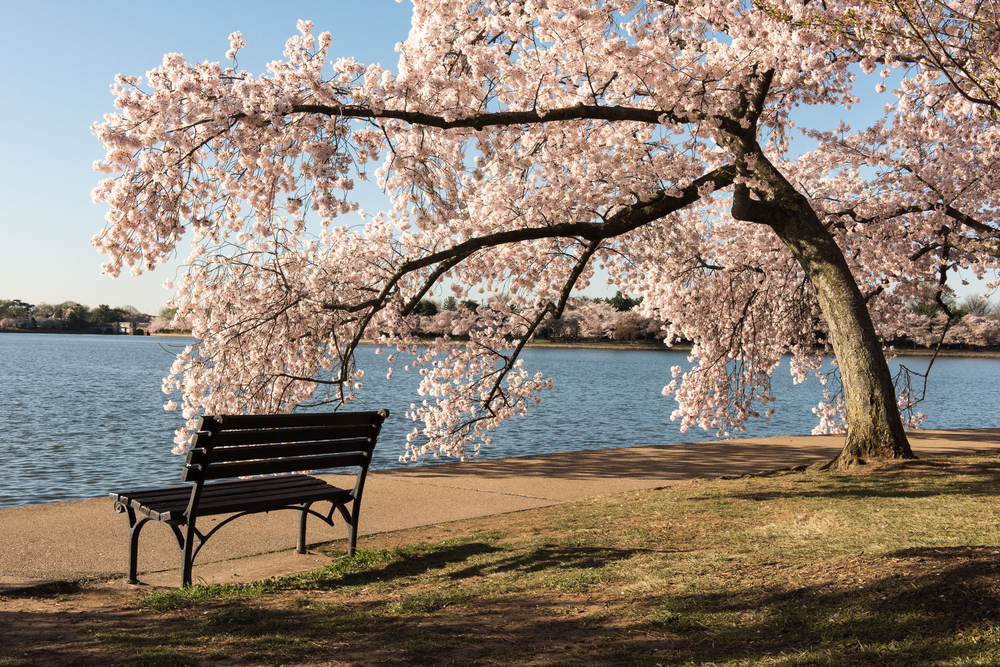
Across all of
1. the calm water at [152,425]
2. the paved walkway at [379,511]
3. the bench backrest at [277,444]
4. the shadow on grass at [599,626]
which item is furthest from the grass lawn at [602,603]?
the calm water at [152,425]

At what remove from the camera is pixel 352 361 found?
29.6 ft

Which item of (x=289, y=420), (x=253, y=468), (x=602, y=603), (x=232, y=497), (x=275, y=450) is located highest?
(x=289, y=420)

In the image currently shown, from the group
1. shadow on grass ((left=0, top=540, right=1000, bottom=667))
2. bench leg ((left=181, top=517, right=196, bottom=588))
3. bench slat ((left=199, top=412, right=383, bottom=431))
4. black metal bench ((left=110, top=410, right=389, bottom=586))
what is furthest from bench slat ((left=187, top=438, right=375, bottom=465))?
shadow on grass ((left=0, top=540, right=1000, bottom=667))

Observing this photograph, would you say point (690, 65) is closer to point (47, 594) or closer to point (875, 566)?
point (875, 566)

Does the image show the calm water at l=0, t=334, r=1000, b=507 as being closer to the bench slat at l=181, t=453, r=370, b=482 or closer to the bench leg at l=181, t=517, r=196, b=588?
the bench slat at l=181, t=453, r=370, b=482

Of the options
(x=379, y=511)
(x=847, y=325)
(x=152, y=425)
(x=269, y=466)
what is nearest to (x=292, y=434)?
(x=269, y=466)

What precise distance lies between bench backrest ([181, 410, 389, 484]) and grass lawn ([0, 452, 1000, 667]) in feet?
2.49

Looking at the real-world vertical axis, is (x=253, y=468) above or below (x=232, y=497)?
above

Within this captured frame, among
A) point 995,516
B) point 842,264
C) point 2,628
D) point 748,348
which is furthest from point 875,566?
point 748,348

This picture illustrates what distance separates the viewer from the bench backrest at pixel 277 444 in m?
4.92

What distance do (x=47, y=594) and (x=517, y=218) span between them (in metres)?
7.17

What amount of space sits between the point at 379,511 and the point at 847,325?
5784mm

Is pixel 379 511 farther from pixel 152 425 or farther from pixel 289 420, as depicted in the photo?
pixel 152 425

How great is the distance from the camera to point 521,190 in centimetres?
1052
